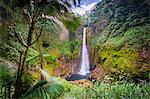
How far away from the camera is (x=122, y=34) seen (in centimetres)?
434

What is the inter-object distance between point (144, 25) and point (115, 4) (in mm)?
974

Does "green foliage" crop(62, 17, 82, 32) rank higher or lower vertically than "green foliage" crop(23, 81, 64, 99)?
higher

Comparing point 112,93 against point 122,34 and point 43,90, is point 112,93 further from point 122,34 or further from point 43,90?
point 122,34

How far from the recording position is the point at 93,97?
7.42 feet

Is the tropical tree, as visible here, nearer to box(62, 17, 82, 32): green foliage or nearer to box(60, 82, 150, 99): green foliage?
box(62, 17, 82, 32): green foliage

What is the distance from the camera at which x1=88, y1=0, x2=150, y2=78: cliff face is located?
366 cm

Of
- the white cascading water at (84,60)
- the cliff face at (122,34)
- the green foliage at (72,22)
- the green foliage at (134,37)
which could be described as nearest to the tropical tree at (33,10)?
the green foliage at (72,22)

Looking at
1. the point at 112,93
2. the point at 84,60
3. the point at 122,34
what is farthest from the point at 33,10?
the point at 84,60

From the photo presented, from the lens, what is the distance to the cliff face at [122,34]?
366 cm

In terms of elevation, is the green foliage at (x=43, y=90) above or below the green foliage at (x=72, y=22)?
below

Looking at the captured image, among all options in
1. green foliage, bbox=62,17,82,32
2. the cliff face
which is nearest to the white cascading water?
the cliff face

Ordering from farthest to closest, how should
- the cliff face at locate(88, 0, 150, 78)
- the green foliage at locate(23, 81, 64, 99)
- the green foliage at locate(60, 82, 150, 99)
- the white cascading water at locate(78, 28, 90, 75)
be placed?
the white cascading water at locate(78, 28, 90, 75), the cliff face at locate(88, 0, 150, 78), the green foliage at locate(60, 82, 150, 99), the green foliage at locate(23, 81, 64, 99)

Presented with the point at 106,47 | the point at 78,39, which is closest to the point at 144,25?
the point at 106,47

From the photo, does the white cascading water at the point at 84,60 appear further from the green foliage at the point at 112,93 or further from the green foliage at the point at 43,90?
the green foliage at the point at 43,90
